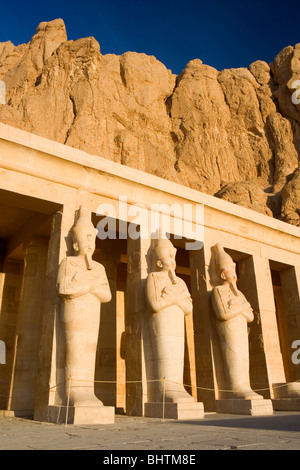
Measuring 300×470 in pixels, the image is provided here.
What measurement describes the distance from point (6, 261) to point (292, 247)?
7473 millimetres

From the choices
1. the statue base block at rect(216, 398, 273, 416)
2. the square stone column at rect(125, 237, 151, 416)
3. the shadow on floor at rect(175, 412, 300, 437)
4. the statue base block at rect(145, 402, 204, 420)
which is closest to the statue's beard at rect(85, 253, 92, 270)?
the square stone column at rect(125, 237, 151, 416)

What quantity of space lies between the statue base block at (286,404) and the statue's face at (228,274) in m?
2.44

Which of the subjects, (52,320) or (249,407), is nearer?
(52,320)

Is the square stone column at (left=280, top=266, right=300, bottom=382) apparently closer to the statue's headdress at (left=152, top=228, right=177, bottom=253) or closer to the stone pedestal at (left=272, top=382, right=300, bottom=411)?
the stone pedestal at (left=272, top=382, right=300, bottom=411)

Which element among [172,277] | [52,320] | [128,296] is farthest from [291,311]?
[52,320]

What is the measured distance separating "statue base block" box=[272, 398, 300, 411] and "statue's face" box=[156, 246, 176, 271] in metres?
3.37

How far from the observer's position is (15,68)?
30625mm

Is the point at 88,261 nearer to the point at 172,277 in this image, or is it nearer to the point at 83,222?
the point at 83,222

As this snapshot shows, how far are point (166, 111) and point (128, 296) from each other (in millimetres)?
25006

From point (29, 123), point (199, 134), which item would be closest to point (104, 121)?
point (29, 123)

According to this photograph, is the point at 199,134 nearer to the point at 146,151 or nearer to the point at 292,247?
the point at 146,151

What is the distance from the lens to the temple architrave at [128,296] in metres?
6.09

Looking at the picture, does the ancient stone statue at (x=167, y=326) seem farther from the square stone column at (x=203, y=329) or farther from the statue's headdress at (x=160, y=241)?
the square stone column at (x=203, y=329)

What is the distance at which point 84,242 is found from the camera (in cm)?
652
